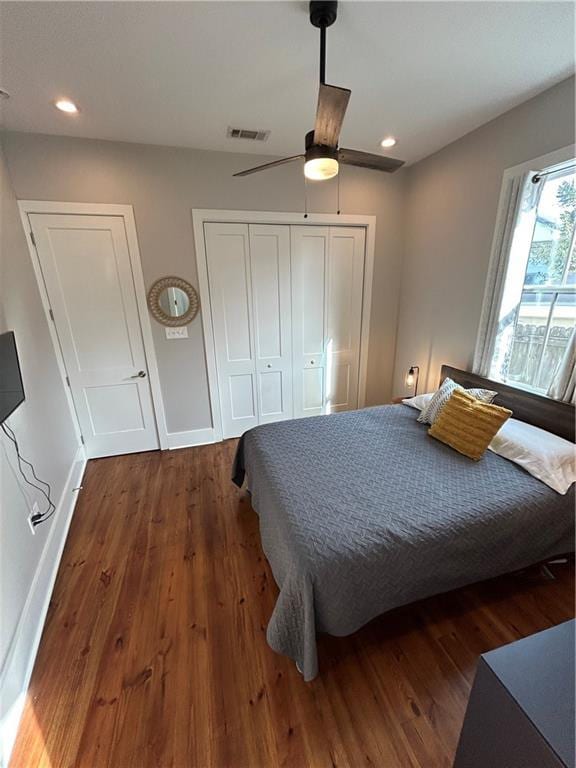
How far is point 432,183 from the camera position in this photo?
289 cm

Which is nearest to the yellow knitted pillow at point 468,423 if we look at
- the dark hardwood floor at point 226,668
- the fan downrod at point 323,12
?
the dark hardwood floor at point 226,668

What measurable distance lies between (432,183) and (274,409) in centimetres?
266

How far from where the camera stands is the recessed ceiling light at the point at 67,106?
6.36 ft

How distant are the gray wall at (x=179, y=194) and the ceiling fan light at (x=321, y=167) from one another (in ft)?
4.98

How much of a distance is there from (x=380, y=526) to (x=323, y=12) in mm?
2192

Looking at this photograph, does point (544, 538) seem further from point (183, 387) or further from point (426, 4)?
point (183, 387)

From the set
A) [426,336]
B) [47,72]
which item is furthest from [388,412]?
[47,72]

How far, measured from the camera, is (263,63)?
1.68m

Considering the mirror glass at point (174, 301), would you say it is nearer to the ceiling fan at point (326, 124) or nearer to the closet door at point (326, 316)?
the closet door at point (326, 316)

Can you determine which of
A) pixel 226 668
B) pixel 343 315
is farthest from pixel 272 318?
pixel 226 668

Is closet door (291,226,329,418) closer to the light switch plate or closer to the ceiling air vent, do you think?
the ceiling air vent

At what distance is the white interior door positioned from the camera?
8.48ft

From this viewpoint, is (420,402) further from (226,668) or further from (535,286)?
(226,668)

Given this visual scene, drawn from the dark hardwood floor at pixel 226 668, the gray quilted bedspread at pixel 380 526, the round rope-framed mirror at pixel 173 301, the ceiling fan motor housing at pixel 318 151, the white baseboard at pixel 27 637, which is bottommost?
the dark hardwood floor at pixel 226 668
